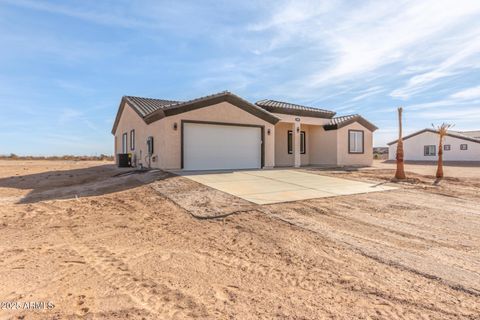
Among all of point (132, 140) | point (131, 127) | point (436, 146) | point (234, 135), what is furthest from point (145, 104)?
point (436, 146)

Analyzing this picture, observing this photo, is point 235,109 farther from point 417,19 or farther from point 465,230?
point 465,230

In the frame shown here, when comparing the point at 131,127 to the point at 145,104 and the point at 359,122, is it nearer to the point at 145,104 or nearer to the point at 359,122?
the point at 145,104

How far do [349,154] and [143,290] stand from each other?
18783 millimetres

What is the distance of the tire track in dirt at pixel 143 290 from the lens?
2641mm

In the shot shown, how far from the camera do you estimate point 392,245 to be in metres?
4.39

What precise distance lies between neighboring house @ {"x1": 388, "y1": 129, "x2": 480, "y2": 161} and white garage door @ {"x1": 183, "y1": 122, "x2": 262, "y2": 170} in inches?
1078

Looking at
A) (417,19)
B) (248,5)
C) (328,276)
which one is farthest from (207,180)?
(417,19)

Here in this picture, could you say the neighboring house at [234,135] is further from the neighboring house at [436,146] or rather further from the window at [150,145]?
the neighboring house at [436,146]

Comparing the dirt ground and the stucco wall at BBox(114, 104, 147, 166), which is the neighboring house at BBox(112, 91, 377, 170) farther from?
the dirt ground

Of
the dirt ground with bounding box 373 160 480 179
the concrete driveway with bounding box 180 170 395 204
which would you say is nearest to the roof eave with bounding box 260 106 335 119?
the dirt ground with bounding box 373 160 480 179

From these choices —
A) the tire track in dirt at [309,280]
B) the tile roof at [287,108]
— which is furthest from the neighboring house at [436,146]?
the tire track in dirt at [309,280]

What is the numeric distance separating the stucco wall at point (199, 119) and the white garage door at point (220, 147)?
331mm

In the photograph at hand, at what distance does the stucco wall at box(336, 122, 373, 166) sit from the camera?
18.9 metres

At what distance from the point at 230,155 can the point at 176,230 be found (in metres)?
9.23
